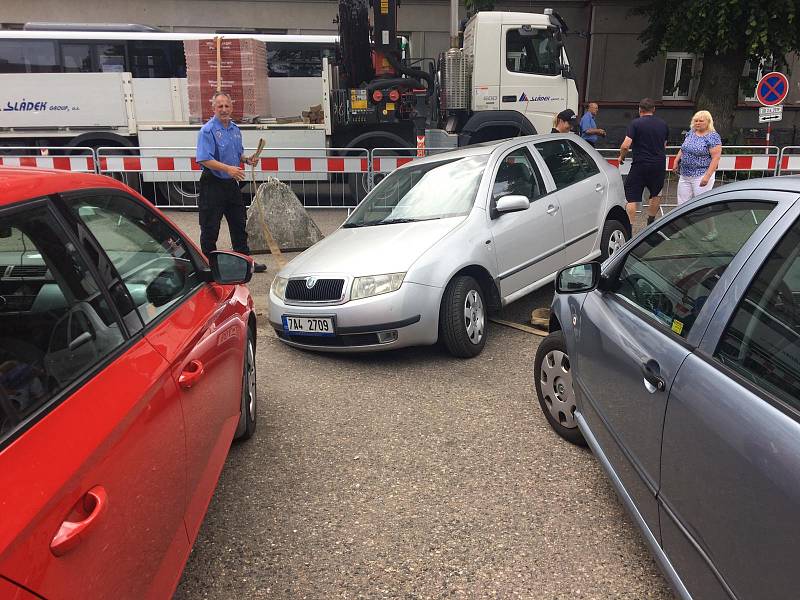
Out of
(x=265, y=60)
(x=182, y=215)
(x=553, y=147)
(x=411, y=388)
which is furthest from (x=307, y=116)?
(x=411, y=388)

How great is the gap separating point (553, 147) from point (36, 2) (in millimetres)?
20813

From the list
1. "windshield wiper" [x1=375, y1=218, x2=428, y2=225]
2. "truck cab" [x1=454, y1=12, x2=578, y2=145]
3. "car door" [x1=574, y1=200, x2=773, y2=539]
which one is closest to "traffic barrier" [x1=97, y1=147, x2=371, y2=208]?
"truck cab" [x1=454, y1=12, x2=578, y2=145]

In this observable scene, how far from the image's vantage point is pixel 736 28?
→ 14.3 m

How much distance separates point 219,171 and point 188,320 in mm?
4288

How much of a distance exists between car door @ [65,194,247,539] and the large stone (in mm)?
5352

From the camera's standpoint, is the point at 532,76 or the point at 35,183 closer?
the point at 35,183

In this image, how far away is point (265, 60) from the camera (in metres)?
13.1

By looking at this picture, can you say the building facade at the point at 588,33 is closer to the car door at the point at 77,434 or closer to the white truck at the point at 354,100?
the white truck at the point at 354,100

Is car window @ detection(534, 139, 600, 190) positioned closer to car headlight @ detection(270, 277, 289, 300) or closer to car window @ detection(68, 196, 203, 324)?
car headlight @ detection(270, 277, 289, 300)

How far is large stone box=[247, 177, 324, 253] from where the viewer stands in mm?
8211

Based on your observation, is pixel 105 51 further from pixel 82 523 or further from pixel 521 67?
pixel 82 523

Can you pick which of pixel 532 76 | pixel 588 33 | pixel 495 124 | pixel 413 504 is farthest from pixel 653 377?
pixel 588 33

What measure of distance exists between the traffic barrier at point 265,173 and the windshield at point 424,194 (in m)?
4.66

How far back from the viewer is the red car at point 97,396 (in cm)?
120
